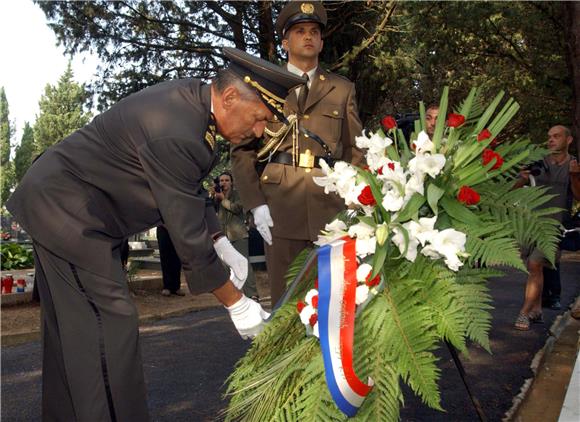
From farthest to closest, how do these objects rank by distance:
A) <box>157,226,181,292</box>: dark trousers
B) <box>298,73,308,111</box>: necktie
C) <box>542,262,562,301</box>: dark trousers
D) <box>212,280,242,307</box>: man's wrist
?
<box>157,226,181,292</box>: dark trousers
<box>542,262,562,301</box>: dark trousers
<box>298,73,308,111</box>: necktie
<box>212,280,242,307</box>: man's wrist

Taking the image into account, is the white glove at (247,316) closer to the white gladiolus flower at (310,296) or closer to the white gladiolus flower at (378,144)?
the white gladiolus flower at (310,296)

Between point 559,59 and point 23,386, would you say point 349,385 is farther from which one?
point 559,59

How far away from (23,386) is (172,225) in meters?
2.93

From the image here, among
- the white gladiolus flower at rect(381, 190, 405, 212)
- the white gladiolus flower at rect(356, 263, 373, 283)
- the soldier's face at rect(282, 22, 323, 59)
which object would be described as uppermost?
the soldier's face at rect(282, 22, 323, 59)

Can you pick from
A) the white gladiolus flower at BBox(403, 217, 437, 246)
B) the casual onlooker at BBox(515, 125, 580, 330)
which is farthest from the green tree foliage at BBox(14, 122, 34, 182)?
the white gladiolus flower at BBox(403, 217, 437, 246)

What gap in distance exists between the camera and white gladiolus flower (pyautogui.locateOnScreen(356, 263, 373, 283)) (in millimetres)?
2307

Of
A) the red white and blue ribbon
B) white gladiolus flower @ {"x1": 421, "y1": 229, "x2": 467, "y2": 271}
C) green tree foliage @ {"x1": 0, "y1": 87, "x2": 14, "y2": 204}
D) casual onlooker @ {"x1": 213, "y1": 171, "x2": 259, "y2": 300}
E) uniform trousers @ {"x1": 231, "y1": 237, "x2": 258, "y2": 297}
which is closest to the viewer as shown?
the red white and blue ribbon

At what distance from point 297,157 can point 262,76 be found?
4.43 feet

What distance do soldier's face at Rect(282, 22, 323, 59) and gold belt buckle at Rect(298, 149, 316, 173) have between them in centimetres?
58

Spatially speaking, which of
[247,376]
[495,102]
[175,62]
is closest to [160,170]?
[247,376]

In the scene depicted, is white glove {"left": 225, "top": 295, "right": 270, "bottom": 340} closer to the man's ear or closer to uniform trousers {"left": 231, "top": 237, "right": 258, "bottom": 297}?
the man's ear

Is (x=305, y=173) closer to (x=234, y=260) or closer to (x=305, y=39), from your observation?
(x=305, y=39)

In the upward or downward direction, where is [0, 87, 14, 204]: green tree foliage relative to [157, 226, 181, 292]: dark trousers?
upward

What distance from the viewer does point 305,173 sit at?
3.82 metres
